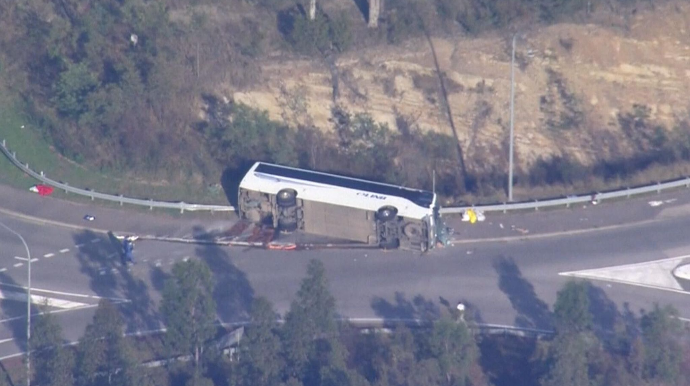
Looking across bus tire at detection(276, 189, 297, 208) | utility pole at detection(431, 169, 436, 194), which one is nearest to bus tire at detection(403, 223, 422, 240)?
bus tire at detection(276, 189, 297, 208)

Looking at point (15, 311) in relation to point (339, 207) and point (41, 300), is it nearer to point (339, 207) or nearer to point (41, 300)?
point (41, 300)

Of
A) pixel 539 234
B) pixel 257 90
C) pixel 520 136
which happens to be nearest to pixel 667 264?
pixel 539 234

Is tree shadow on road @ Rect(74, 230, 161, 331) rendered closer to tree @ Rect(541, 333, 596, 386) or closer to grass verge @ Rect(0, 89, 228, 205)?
grass verge @ Rect(0, 89, 228, 205)

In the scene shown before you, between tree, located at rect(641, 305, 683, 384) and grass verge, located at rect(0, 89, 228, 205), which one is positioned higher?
grass verge, located at rect(0, 89, 228, 205)

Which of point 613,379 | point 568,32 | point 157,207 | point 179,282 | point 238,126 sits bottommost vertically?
point 613,379

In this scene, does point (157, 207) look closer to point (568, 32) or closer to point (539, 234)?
point (539, 234)

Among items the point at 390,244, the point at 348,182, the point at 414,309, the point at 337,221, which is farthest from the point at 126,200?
the point at 414,309
